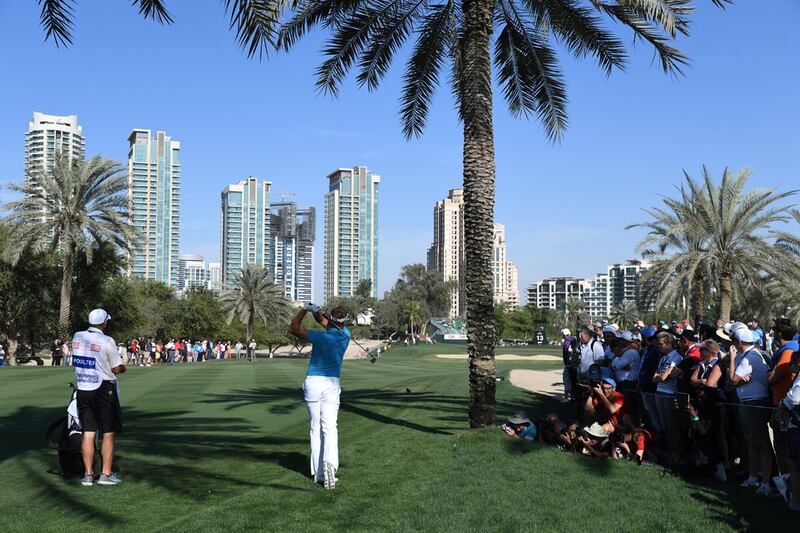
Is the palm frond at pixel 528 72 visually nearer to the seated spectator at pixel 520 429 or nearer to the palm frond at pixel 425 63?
the palm frond at pixel 425 63

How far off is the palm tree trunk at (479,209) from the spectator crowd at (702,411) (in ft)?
2.55

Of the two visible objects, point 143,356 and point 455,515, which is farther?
point 143,356

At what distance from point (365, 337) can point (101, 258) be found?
75157mm

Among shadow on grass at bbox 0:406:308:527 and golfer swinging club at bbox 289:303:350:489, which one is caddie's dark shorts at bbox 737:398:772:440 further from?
shadow on grass at bbox 0:406:308:527

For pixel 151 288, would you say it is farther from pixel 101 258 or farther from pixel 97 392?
pixel 97 392

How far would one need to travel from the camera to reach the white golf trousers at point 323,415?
26.7 ft

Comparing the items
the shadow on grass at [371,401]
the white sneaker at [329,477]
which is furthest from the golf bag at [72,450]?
the shadow on grass at [371,401]

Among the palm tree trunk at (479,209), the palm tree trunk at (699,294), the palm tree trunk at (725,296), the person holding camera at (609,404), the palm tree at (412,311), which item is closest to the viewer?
the person holding camera at (609,404)

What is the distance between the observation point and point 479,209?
11867mm

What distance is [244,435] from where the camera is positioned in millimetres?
11805

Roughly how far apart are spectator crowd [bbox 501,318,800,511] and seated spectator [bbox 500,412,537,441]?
19 millimetres

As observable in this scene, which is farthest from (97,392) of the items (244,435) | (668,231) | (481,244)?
(668,231)

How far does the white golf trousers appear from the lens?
814 centimetres

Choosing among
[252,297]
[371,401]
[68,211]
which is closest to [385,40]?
[371,401]
